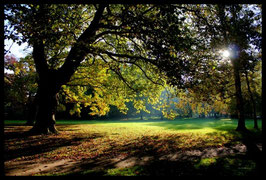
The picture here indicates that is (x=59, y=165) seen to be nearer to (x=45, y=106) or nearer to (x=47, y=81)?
(x=45, y=106)

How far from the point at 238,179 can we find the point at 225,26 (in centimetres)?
625

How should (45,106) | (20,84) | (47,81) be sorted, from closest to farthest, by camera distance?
(47,81) < (45,106) < (20,84)

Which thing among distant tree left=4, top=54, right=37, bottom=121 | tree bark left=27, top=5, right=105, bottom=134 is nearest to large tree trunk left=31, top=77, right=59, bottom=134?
tree bark left=27, top=5, right=105, bottom=134

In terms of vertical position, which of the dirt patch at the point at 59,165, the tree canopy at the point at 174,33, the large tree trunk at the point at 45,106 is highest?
the tree canopy at the point at 174,33

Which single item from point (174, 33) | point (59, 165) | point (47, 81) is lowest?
point (59, 165)

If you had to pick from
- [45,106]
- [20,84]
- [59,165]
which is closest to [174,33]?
[59,165]

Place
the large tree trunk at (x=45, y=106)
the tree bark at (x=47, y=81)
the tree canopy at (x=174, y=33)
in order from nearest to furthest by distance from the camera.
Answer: the tree canopy at (x=174, y=33), the tree bark at (x=47, y=81), the large tree trunk at (x=45, y=106)

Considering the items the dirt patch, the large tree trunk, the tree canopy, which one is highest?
the tree canopy

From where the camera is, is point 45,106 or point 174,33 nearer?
point 174,33

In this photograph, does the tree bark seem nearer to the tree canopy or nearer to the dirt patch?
the tree canopy

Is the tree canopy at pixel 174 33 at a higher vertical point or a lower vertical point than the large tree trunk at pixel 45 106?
higher

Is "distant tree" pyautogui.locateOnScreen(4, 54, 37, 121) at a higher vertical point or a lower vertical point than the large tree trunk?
higher

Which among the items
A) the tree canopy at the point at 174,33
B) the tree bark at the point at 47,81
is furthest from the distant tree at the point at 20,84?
the tree canopy at the point at 174,33

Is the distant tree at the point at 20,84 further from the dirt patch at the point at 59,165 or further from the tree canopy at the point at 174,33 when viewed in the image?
the dirt patch at the point at 59,165
